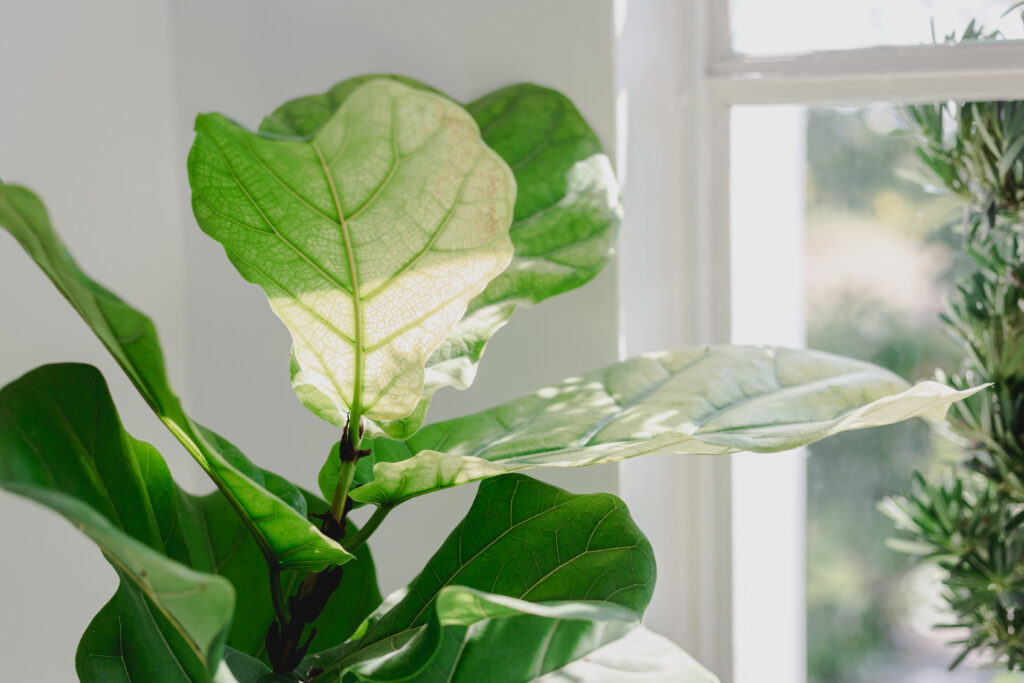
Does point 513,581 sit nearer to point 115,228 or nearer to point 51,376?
point 51,376

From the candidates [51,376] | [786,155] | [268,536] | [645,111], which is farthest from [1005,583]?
[51,376]

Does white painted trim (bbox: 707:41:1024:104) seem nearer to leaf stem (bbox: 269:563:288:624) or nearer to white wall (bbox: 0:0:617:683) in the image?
white wall (bbox: 0:0:617:683)

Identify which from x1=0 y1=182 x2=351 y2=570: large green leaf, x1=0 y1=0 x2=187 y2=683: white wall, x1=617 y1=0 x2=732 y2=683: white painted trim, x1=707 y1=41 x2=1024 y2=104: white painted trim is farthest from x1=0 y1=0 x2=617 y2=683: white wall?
x1=0 y1=182 x2=351 y2=570: large green leaf

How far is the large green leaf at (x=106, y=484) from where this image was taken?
0.53 meters

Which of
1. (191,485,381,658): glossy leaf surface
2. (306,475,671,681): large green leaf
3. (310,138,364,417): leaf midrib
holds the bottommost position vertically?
(191,485,381,658): glossy leaf surface

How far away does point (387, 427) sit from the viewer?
68 cm

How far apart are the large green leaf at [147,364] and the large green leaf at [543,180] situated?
29 centimetres

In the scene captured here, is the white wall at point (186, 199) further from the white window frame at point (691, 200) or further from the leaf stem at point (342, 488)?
the leaf stem at point (342, 488)

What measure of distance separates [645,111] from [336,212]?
655 mm

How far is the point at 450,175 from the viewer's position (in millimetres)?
505

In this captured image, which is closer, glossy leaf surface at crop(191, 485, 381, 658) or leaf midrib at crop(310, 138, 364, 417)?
leaf midrib at crop(310, 138, 364, 417)

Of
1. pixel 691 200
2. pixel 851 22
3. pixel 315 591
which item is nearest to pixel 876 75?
pixel 851 22

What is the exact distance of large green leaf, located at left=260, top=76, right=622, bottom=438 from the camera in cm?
85

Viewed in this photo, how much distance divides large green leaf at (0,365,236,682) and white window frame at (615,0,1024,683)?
58cm
